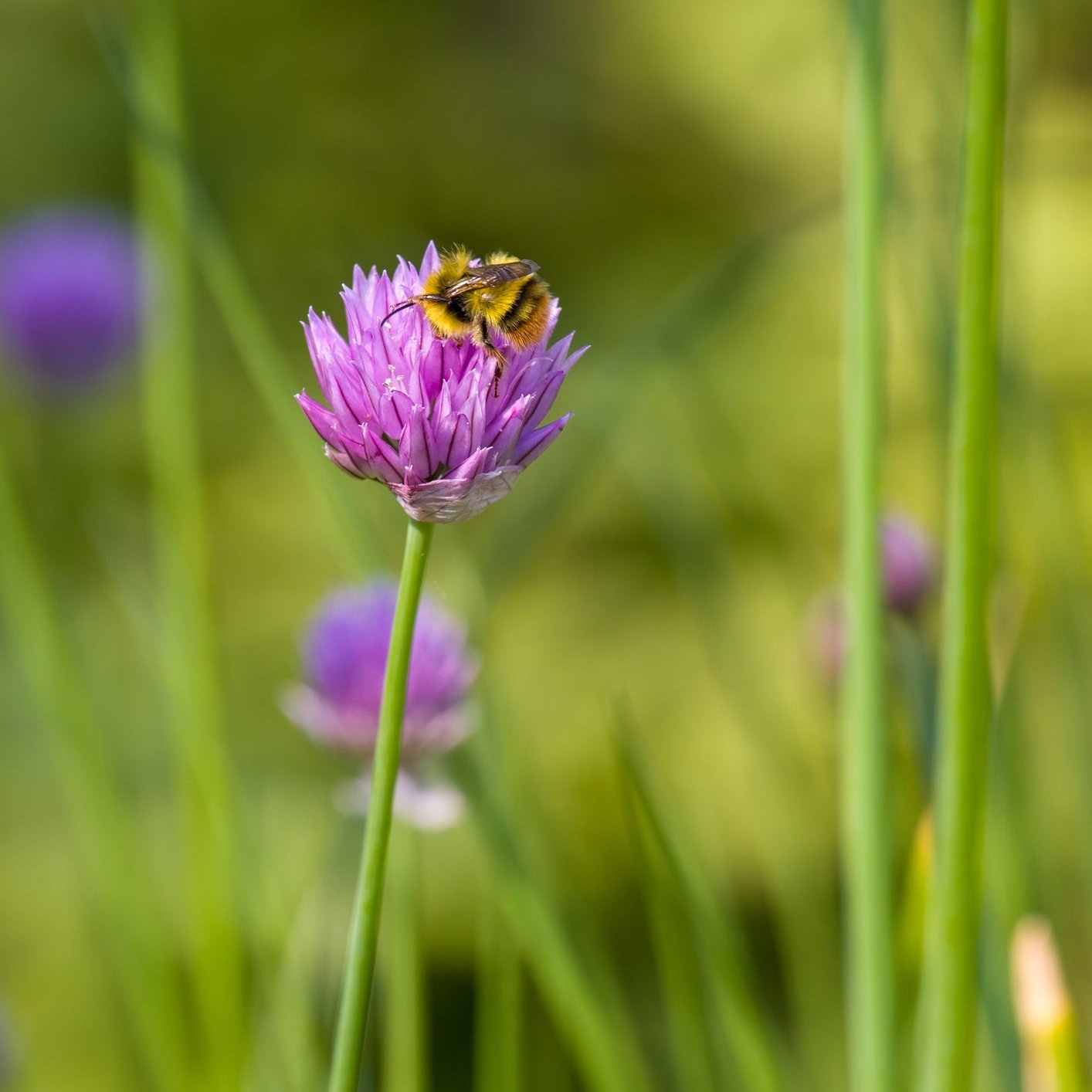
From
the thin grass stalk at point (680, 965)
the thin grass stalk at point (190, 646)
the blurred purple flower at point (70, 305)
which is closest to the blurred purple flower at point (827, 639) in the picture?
the thin grass stalk at point (680, 965)

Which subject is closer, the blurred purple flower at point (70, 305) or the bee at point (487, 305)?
the bee at point (487, 305)

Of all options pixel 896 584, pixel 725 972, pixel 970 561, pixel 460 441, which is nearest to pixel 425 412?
pixel 460 441

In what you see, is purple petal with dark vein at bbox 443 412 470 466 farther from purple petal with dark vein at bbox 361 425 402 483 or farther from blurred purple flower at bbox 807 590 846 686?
blurred purple flower at bbox 807 590 846 686

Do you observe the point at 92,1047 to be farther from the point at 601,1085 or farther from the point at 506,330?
the point at 506,330

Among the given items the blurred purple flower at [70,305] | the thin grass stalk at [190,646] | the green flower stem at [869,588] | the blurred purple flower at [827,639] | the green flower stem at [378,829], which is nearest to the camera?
the green flower stem at [378,829]

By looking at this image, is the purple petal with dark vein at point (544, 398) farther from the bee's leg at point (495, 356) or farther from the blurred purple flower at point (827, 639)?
the blurred purple flower at point (827, 639)
